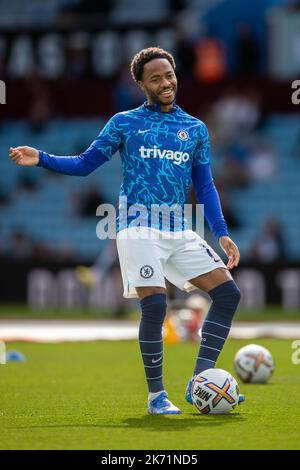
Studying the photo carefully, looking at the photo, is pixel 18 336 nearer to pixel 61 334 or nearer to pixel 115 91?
pixel 61 334

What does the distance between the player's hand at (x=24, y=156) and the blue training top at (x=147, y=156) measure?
2.1 inches

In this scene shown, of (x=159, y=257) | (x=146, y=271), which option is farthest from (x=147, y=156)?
(x=146, y=271)

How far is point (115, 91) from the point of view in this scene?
28.5 metres

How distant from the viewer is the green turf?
6.90 metres

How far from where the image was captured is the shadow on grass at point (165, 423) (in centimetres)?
756

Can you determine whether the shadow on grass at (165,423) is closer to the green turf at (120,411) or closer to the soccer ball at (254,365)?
the green turf at (120,411)

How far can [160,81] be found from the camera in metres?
8.55

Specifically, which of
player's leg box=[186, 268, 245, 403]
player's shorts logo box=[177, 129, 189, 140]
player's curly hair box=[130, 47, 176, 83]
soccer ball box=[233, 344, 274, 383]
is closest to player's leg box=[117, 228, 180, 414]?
player's leg box=[186, 268, 245, 403]

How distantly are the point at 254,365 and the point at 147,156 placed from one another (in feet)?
10.1

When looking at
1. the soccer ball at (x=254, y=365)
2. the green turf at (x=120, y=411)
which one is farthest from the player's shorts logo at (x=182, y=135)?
the soccer ball at (x=254, y=365)

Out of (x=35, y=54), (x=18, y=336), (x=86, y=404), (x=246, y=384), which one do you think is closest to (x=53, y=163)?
(x=86, y=404)

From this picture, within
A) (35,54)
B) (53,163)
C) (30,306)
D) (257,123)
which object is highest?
(35,54)

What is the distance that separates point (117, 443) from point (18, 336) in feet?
36.7

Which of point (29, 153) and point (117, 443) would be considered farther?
point (29, 153)
